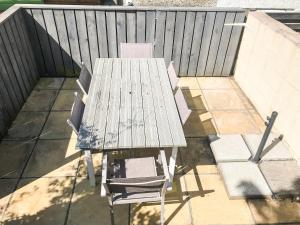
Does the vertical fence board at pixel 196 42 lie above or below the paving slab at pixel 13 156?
above

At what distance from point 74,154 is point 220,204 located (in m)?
2.61

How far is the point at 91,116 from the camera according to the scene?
3627mm

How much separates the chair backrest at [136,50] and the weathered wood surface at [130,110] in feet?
1.84

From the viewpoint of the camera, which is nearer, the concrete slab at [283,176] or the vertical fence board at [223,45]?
the concrete slab at [283,176]

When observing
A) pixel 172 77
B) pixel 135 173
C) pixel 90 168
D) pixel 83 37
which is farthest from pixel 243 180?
pixel 83 37

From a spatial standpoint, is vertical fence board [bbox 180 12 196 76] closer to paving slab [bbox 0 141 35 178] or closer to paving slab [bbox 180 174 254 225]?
paving slab [bbox 180 174 254 225]

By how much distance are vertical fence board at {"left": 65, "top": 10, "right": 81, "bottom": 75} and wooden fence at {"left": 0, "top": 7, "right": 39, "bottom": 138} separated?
0.97 meters

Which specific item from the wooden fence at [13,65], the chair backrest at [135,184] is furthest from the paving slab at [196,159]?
the wooden fence at [13,65]

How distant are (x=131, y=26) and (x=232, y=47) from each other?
259cm

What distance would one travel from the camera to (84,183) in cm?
415

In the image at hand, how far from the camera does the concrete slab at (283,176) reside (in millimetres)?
4059

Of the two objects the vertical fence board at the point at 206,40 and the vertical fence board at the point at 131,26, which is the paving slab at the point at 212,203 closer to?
the vertical fence board at the point at 206,40

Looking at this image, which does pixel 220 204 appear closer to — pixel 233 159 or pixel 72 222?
pixel 233 159

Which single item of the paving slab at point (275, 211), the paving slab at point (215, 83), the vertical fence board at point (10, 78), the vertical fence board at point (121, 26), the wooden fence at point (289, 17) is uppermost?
the vertical fence board at point (121, 26)
